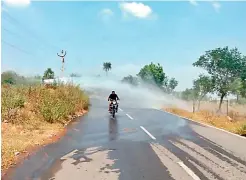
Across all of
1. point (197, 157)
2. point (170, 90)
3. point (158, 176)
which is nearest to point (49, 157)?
point (158, 176)

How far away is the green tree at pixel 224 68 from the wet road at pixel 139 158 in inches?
1034

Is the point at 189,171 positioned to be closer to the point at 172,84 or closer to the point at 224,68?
the point at 224,68

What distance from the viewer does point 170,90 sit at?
8900 cm

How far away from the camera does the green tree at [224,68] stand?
38031 mm

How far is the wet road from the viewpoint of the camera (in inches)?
276

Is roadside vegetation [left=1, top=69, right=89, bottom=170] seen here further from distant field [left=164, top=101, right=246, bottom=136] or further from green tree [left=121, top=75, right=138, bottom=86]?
green tree [left=121, top=75, right=138, bottom=86]

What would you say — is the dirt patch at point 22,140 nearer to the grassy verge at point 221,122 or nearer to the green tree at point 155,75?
the grassy verge at point 221,122

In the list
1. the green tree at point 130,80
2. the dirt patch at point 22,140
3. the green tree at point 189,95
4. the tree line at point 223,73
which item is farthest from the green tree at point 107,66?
the dirt patch at point 22,140

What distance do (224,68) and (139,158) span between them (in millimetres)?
32450

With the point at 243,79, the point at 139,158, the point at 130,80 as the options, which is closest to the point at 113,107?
the point at 139,158

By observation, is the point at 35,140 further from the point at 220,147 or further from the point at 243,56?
the point at 243,56

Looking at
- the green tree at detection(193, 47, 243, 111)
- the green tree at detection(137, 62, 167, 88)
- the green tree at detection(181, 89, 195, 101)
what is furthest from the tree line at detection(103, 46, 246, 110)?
the green tree at detection(137, 62, 167, 88)

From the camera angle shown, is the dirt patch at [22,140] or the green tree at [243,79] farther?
the green tree at [243,79]

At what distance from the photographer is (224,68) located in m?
38.7
